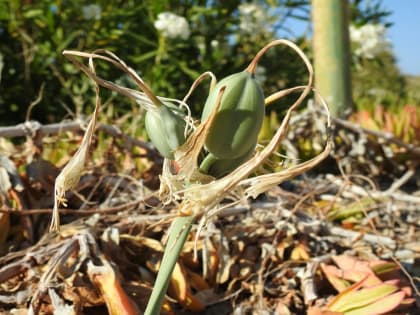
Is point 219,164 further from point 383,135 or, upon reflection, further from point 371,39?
point 371,39

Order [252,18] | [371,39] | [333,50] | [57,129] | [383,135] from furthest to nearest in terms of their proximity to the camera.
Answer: [252,18] < [371,39] < [333,50] < [383,135] < [57,129]

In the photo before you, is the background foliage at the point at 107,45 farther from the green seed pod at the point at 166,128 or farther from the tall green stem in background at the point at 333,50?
the green seed pod at the point at 166,128

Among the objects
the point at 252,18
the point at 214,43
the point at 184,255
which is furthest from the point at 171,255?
the point at 252,18

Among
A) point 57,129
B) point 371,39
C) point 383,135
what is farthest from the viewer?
point 371,39

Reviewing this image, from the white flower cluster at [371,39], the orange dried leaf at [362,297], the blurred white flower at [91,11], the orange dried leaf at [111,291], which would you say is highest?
the blurred white flower at [91,11]

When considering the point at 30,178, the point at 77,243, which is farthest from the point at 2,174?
the point at 77,243

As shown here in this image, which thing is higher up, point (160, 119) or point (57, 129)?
point (160, 119)

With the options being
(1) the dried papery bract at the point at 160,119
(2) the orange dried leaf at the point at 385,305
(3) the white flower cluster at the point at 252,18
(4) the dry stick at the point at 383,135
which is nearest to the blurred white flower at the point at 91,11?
(3) the white flower cluster at the point at 252,18
